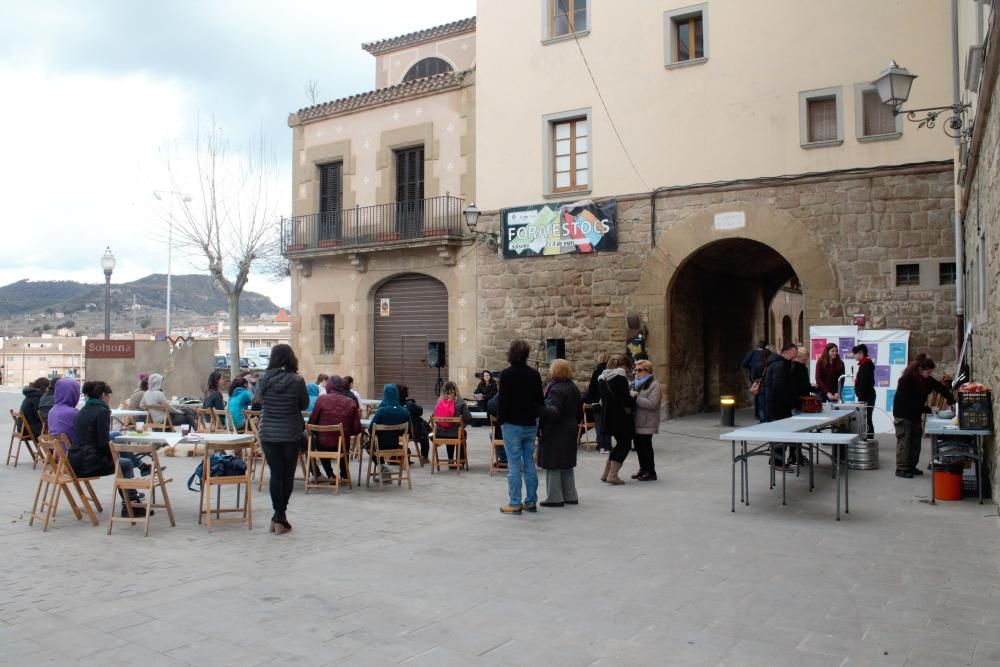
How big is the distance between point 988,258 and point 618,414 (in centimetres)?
388

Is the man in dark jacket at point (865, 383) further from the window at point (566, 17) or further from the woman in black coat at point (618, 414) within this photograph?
the window at point (566, 17)

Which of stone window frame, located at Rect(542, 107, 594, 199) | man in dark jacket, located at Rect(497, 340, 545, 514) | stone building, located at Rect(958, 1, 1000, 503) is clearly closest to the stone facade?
stone window frame, located at Rect(542, 107, 594, 199)

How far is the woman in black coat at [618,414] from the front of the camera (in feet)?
30.4

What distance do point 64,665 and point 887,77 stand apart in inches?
372

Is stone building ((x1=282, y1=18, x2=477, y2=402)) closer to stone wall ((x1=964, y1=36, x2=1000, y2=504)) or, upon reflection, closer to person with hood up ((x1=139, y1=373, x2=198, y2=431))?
person with hood up ((x1=139, y1=373, x2=198, y2=431))

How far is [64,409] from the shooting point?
8141 millimetres

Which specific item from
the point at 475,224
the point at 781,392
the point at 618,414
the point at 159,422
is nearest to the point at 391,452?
the point at 618,414

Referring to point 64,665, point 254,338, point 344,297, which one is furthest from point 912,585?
point 254,338

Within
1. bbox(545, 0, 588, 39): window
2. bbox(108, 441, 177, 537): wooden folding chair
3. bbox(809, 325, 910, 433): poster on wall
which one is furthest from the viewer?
bbox(545, 0, 588, 39): window

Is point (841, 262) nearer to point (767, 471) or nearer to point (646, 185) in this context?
point (646, 185)

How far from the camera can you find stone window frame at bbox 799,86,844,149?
14.5m

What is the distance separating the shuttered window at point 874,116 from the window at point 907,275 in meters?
2.30

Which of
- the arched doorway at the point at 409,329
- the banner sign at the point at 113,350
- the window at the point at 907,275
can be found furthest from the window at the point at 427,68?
the window at the point at 907,275

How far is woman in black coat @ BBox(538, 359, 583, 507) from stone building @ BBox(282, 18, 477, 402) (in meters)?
10.9
